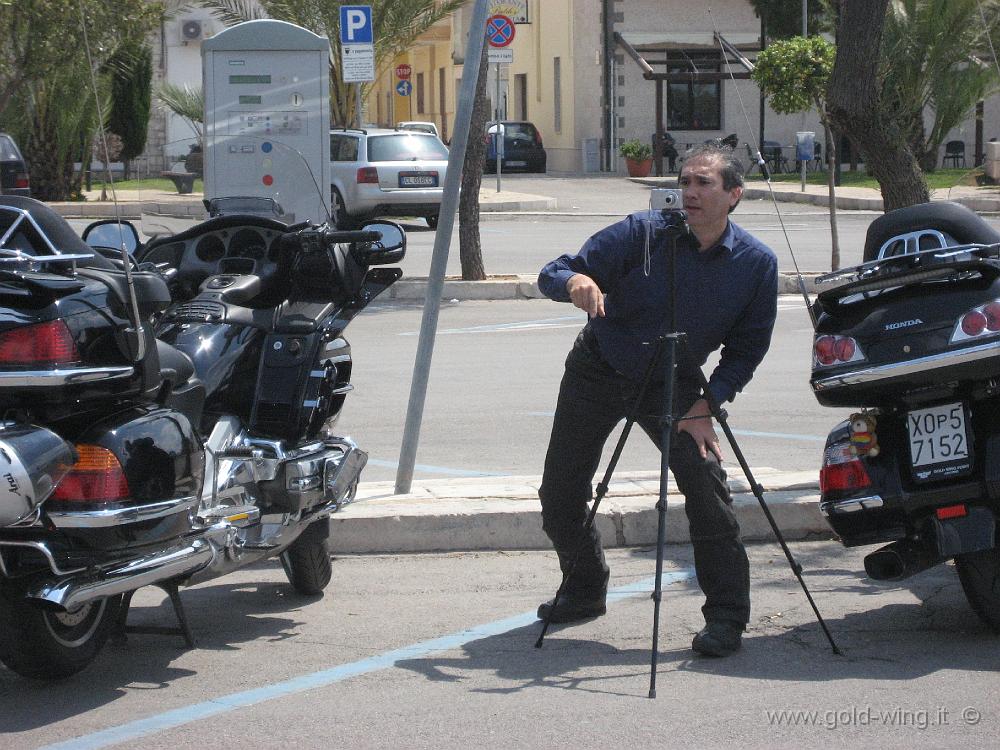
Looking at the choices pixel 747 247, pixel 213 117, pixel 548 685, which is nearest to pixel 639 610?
pixel 548 685

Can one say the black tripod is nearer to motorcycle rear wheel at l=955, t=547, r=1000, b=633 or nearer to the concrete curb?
motorcycle rear wheel at l=955, t=547, r=1000, b=633

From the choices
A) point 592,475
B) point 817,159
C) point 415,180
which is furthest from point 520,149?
point 592,475

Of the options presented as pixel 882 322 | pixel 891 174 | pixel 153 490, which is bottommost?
pixel 153 490

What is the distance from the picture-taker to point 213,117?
1412 cm

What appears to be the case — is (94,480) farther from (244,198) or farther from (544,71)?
(544,71)

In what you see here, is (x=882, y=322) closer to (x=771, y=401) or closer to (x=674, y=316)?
(x=674, y=316)

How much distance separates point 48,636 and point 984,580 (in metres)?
2.96

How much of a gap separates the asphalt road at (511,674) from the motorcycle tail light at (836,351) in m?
0.96

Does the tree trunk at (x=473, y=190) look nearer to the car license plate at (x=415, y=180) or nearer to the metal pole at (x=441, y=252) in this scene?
the car license plate at (x=415, y=180)

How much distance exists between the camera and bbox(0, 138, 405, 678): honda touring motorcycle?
4.13 m

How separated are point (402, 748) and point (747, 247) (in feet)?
6.83

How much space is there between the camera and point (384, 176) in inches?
904

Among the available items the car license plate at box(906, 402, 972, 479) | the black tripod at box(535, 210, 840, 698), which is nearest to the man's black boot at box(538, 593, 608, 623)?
the black tripod at box(535, 210, 840, 698)

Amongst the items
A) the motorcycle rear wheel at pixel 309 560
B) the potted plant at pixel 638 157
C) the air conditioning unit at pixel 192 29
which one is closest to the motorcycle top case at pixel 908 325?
the motorcycle rear wheel at pixel 309 560
